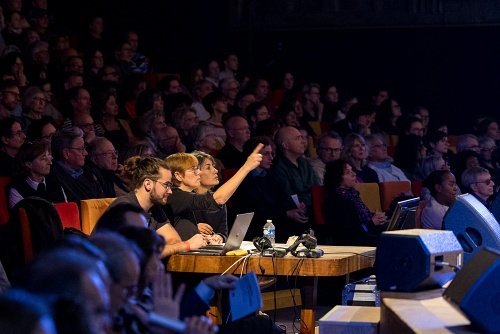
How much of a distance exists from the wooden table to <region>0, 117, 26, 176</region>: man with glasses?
1594 millimetres

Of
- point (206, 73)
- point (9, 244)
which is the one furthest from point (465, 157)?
point (9, 244)

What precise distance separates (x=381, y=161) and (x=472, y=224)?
4446 millimetres

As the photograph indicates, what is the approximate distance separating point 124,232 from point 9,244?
109 inches

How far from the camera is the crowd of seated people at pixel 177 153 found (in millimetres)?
4066

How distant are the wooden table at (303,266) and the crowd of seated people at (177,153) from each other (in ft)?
0.32

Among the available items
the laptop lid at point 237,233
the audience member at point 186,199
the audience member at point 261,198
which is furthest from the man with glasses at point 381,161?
the laptop lid at point 237,233

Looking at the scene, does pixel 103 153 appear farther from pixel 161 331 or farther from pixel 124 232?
pixel 161 331

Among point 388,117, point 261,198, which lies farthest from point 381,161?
point 388,117

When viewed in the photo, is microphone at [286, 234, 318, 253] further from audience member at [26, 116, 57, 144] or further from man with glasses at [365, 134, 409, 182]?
man with glasses at [365, 134, 409, 182]

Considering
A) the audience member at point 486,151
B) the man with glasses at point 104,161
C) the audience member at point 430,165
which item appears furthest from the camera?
the audience member at point 486,151

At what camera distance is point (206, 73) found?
467 inches

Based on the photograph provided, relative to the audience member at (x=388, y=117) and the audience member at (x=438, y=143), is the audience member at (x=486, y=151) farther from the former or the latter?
the audience member at (x=388, y=117)

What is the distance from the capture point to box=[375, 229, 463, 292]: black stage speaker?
424 cm

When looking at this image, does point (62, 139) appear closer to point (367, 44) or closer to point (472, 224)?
point (472, 224)
